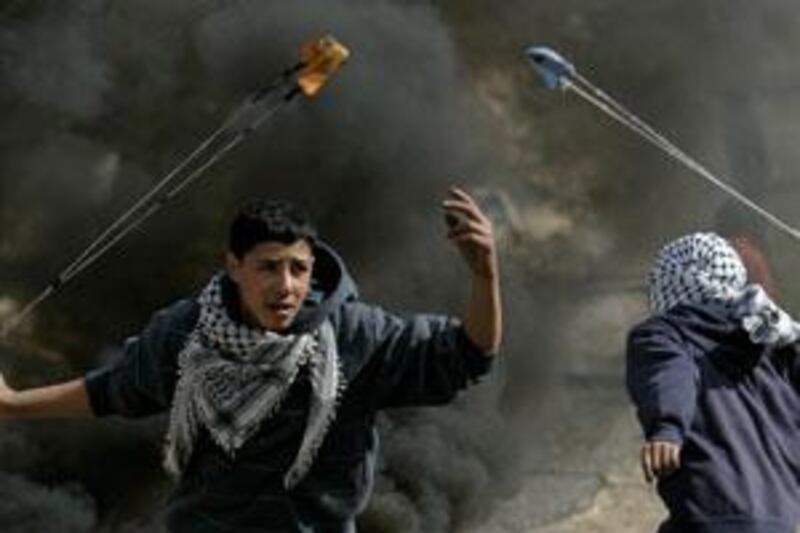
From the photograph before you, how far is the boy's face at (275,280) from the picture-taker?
334 cm

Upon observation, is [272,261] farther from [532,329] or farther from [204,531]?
[532,329]

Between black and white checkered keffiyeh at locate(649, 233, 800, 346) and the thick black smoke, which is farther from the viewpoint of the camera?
the thick black smoke

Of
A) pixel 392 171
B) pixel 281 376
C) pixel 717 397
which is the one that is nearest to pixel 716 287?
pixel 717 397

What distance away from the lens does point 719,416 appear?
142 inches

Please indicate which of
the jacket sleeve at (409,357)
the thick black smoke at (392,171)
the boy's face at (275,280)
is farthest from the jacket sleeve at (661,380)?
the thick black smoke at (392,171)

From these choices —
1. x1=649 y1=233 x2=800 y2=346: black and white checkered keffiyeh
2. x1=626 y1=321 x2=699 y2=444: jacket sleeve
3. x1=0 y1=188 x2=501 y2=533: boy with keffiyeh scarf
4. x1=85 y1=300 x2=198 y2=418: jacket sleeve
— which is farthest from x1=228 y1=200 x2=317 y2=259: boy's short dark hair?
x1=649 y1=233 x2=800 y2=346: black and white checkered keffiyeh

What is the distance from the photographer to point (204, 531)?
11.5 ft

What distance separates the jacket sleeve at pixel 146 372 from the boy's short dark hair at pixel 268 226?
0.22 m

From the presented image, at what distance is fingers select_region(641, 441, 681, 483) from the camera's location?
11.3 ft

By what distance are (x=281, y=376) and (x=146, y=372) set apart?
1.14ft

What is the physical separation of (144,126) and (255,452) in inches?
355

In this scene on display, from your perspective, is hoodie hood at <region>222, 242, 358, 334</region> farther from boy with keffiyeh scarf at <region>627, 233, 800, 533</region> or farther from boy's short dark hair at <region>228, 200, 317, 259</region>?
boy with keffiyeh scarf at <region>627, 233, 800, 533</region>

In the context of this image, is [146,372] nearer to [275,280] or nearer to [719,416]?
[275,280]

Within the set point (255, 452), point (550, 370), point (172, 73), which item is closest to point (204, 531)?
point (255, 452)
